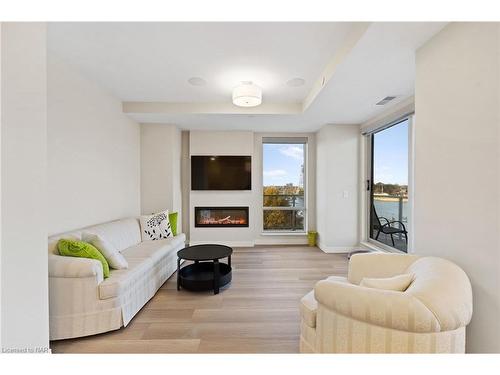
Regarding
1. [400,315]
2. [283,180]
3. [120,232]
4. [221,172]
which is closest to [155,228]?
[120,232]

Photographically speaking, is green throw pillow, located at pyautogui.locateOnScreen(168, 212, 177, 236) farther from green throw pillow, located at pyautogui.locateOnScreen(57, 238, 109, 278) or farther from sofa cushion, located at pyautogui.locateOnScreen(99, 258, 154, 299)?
green throw pillow, located at pyautogui.locateOnScreen(57, 238, 109, 278)

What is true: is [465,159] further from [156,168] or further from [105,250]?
[156,168]

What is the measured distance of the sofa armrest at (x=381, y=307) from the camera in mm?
982

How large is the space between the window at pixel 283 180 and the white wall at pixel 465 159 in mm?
3188

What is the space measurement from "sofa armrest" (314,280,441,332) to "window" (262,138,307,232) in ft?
12.2

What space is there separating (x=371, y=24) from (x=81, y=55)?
8.70ft

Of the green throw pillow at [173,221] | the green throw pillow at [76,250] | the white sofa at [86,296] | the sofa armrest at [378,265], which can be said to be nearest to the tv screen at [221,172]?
the green throw pillow at [173,221]

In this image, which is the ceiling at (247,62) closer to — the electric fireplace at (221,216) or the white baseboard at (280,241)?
the electric fireplace at (221,216)

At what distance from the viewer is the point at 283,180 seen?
4.91m

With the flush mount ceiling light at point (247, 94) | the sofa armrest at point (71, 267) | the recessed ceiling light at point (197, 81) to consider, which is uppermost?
the recessed ceiling light at point (197, 81)
